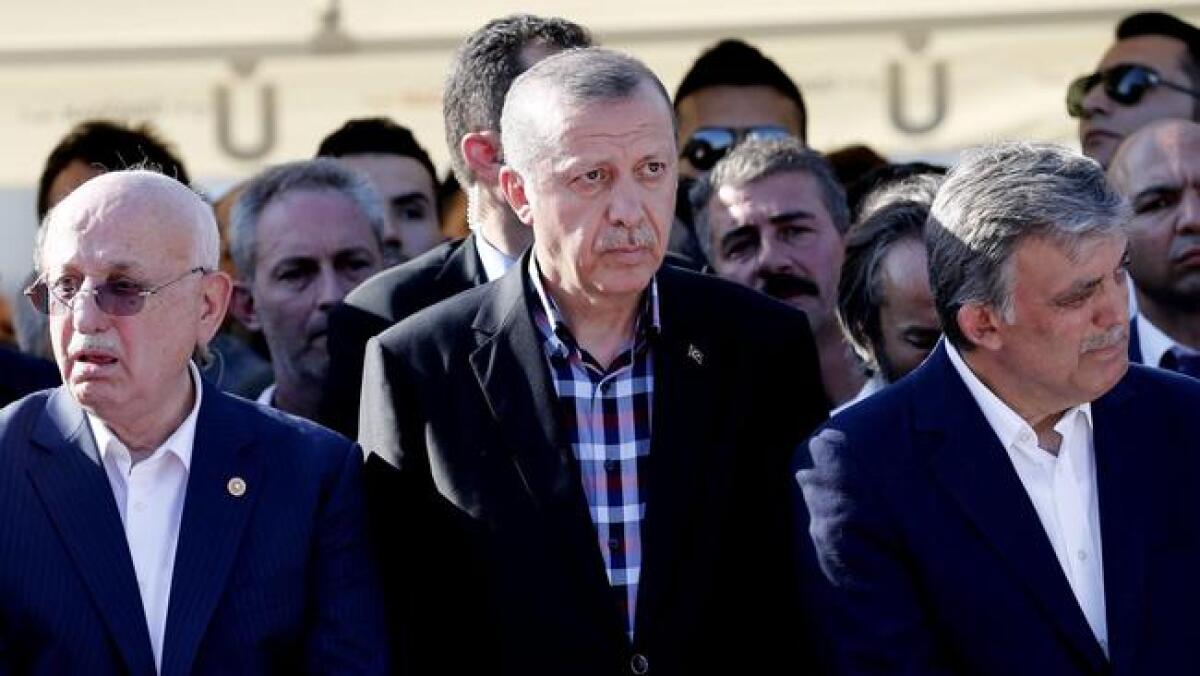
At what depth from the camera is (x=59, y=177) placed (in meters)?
6.60

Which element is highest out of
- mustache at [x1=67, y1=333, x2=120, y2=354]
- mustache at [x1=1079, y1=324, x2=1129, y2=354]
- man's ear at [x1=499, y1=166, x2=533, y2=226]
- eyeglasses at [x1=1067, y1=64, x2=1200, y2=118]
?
eyeglasses at [x1=1067, y1=64, x2=1200, y2=118]

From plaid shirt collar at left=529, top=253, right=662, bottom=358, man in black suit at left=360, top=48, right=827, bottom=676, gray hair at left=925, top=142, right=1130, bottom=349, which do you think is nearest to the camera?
gray hair at left=925, top=142, right=1130, bottom=349

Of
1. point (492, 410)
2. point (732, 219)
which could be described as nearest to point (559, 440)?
point (492, 410)

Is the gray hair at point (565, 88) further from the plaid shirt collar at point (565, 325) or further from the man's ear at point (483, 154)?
the man's ear at point (483, 154)

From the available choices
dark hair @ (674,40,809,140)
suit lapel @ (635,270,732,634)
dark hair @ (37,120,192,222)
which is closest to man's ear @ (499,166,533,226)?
suit lapel @ (635,270,732,634)

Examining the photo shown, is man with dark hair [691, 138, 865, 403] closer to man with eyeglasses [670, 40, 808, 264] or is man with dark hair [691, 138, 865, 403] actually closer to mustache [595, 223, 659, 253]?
man with eyeglasses [670, 40, 808, 264]

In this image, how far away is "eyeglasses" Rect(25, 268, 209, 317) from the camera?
4.05m

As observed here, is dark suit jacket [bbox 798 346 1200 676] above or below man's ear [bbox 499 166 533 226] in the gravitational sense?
below

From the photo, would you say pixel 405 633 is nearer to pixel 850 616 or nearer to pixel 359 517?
pixel 359 517

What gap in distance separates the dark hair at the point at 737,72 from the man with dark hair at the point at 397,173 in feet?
2.53

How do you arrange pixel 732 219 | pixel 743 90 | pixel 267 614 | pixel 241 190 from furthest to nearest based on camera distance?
pixel 743 90
pixel 241 190
pixel 732 219
pixel 267 614

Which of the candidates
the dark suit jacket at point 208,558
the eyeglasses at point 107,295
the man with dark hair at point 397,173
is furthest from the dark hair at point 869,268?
the eyeglasses at point 107,295

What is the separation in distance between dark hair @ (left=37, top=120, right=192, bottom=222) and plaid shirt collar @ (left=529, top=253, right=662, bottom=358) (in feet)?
7.89

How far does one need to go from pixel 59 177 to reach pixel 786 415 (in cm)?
290
